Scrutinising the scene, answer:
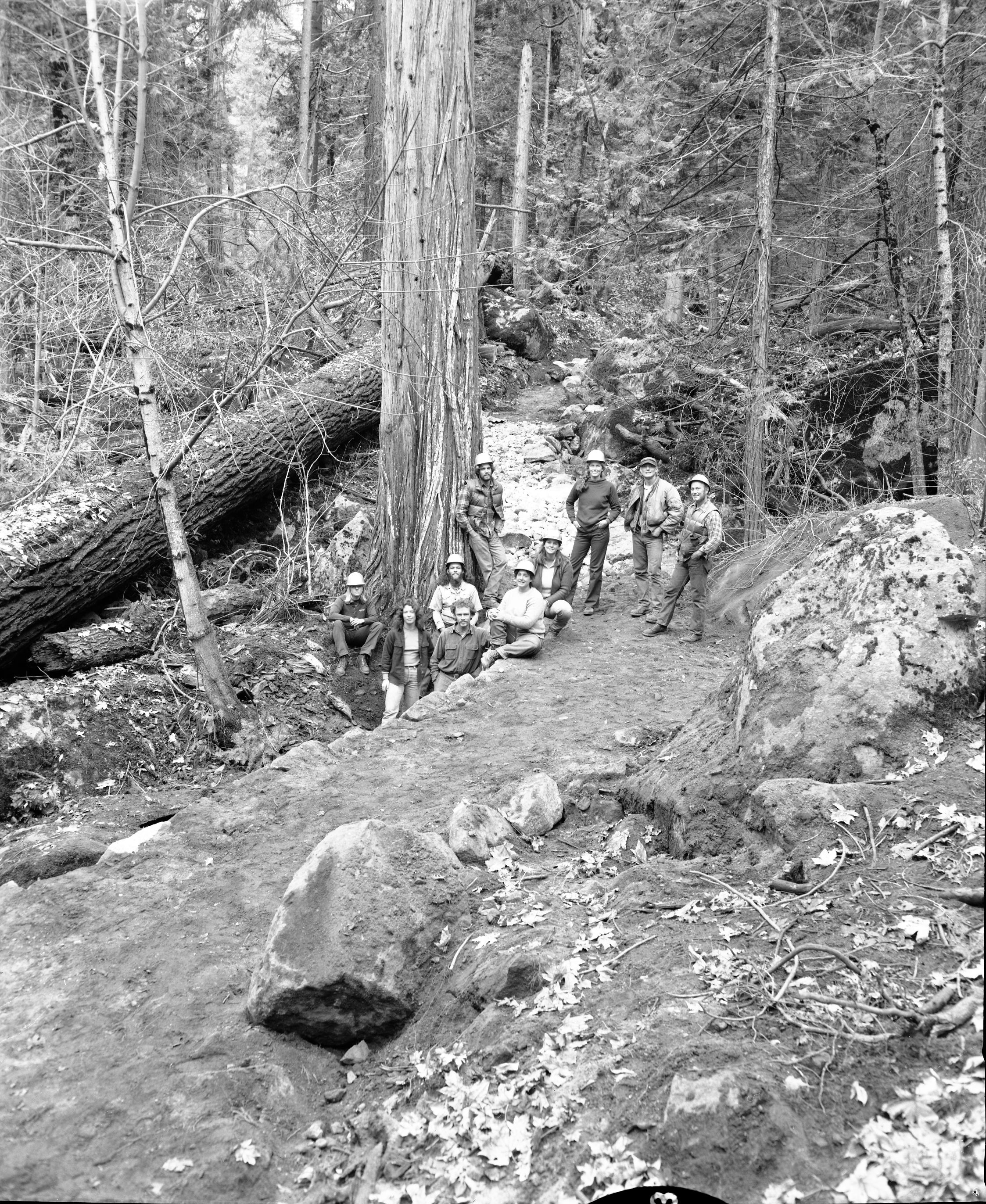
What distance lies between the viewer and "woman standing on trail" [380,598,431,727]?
9336 mm

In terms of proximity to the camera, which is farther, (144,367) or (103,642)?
(103,642)

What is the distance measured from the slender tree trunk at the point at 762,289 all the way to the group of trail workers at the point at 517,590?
4.67 feet

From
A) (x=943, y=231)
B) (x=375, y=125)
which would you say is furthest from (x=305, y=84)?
(x=943, y=231)

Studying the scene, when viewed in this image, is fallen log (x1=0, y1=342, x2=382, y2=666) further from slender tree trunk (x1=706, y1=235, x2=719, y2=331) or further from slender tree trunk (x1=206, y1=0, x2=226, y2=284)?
slender tree trunk (x1=206, y1=0, x2=226, y2=284)

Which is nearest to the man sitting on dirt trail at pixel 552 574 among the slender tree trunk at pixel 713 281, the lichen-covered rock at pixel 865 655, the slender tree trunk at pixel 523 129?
the slender tree trunk at pixel 713 281

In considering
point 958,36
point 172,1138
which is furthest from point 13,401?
point 958,36

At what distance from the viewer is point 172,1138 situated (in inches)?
122

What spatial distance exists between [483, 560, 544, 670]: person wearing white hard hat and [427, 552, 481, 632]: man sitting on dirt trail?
0.33 meters

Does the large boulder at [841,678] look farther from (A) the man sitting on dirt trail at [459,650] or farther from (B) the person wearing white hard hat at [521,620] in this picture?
(A) the man sitting on dirt trail at [459,650]

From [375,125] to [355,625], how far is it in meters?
9.51

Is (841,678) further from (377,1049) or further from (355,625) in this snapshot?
(355,625)

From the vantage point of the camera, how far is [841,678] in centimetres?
418

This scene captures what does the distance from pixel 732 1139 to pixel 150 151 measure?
1949 centimetres

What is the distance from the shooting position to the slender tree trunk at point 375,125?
11.9 metres
